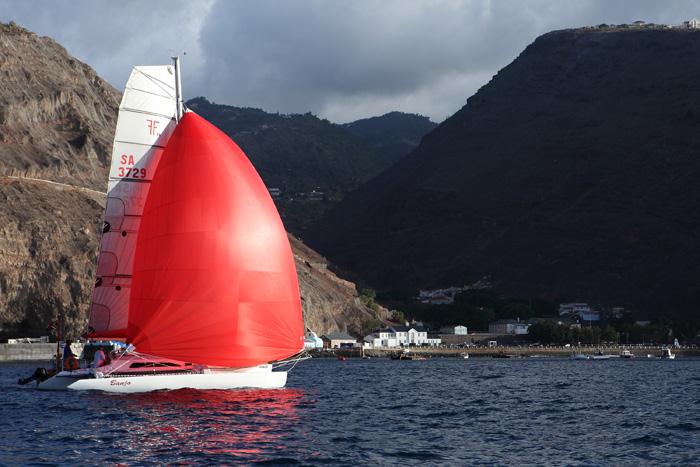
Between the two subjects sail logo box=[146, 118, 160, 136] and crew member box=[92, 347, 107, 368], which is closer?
crew member box=[92, 347, 107, 368]

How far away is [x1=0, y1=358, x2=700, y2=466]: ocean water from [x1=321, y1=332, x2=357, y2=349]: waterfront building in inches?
4223

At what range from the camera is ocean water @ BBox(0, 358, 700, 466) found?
32.8m

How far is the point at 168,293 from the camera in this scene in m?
47.4

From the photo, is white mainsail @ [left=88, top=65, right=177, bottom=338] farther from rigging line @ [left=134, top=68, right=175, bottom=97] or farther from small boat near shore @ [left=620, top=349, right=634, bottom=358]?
small boat near shore @ [left=620, top=349, right=634, bottom=358]

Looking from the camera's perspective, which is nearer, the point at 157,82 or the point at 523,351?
the point at 157,82

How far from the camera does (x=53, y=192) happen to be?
148750mm

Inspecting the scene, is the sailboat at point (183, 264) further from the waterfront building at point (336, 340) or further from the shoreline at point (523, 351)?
the waterfront building at point (336, 340)

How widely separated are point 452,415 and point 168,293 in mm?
14753

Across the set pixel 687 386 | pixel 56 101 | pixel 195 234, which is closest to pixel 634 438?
pixel 195 234

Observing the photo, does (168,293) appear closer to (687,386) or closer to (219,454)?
(219,454)

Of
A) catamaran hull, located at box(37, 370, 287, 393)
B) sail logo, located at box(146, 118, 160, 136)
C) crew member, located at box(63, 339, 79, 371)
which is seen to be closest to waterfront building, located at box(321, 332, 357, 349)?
crew member, located at box(63, 339, 79, 371)

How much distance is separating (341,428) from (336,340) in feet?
431

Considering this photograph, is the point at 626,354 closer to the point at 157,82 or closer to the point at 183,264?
the point at 157,82

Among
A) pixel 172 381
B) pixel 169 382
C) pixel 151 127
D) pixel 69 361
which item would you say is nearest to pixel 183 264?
pixel 172 381
